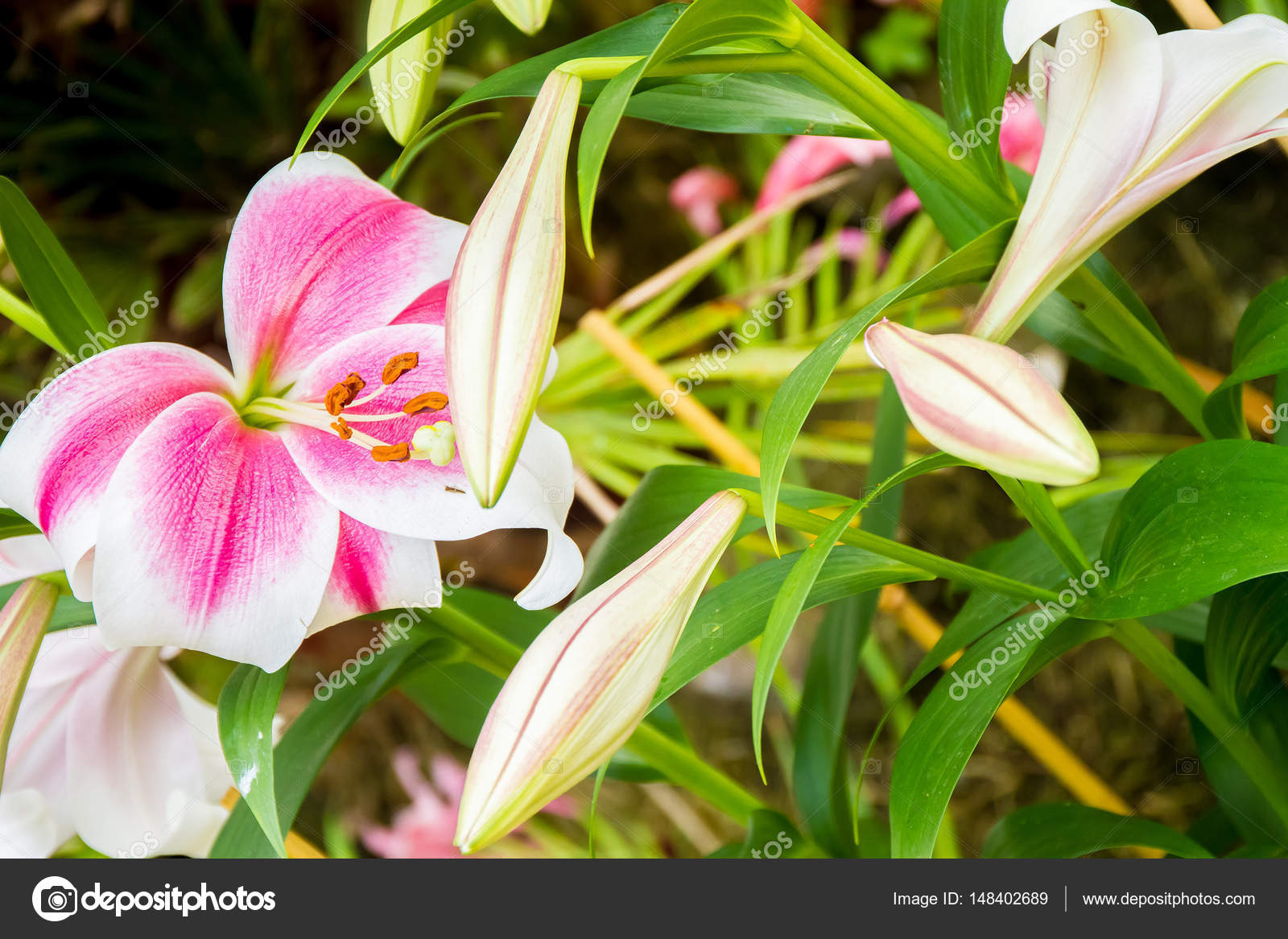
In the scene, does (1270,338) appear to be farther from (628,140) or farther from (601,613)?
(628,140)

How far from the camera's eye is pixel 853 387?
30.1 inches

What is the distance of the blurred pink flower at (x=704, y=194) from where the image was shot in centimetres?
89

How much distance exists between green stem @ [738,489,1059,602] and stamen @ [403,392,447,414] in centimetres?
9

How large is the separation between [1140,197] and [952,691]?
16cm

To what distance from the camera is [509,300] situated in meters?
0.23

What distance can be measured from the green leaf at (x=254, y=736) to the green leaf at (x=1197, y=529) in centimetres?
25

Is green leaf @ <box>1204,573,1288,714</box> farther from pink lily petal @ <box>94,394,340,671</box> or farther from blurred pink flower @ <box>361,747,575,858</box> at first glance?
blurred pink flower @ <box>361,747,575,858</box>

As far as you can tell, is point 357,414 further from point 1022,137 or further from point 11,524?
point 1022,137

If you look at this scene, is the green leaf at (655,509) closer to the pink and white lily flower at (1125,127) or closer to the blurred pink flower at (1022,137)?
the pink and white lily flower at (1125,127)

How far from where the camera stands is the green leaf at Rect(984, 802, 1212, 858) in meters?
0.38

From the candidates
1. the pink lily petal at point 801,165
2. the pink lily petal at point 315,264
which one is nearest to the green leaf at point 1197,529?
the pink lily petal at point 315,264

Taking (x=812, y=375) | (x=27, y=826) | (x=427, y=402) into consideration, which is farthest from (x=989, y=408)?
(x=27, y=826)

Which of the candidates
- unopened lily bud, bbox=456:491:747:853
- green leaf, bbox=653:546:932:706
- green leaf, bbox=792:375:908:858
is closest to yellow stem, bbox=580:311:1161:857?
green leaf, bbox=792:375:908:858

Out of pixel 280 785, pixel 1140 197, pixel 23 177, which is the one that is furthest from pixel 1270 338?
pixel 23 177
